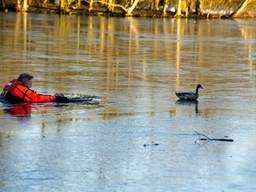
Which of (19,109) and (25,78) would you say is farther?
(25,78)

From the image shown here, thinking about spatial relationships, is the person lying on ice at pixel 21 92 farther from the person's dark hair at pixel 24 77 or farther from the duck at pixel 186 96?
the duck at pixel 186 96

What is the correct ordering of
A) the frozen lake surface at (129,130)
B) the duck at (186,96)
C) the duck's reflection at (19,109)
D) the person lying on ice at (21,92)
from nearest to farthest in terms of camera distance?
the frozen lake surface at (129,130) → the duck's reflection at (19,109) → the person lying on ice at (21,92) → the duck at (186,96)

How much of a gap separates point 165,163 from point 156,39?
3018 centimetres

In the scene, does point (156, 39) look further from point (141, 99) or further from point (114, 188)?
point (114, 188)

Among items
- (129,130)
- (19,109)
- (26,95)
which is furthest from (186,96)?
(129,130)

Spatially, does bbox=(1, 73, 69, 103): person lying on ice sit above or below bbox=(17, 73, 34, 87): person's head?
below

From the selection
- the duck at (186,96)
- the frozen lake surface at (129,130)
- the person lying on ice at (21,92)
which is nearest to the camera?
the frozen lake surface at (129,130)

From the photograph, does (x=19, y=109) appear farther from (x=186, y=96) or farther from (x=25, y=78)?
(x=186, y=96)

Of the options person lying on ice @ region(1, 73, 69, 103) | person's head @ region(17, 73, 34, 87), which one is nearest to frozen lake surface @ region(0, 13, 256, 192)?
person lying on ice @ region(1, 73, 69, 103)

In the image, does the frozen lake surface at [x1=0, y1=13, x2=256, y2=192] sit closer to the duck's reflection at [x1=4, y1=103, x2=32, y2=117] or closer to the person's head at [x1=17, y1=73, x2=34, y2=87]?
the duck's reflection at [x1=4, y1=103, x2=32, y2=117]

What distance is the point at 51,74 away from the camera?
20.9 metres

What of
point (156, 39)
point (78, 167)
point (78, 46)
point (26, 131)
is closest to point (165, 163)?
point (78, 167)

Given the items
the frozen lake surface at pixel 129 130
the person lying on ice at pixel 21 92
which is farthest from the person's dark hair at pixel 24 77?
the frozen lake surface at pixel 129 130

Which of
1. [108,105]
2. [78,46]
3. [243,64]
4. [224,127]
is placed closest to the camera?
[224,127]
